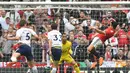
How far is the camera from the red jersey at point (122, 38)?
1537 centimetres

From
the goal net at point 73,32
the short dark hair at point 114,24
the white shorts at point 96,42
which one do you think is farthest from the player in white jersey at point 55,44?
the short dark hair at point 114,24

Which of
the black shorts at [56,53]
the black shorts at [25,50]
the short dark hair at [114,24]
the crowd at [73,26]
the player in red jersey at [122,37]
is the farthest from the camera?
the player in red jersey at [122,37]

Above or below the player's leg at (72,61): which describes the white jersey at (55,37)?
above

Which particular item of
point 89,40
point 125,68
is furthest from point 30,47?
point 125,68

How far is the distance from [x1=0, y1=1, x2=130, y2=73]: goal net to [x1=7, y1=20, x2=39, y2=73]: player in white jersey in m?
0.41

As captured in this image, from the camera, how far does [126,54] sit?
1552 centimetres

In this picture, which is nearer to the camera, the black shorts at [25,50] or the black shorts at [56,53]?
the black shorts at [25,50]

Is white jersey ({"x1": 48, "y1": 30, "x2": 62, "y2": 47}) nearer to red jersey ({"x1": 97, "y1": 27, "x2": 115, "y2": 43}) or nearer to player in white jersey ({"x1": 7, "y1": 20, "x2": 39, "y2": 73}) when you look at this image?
player in white jersey ({"x1": 7, "y1": 20, "x2": 39, "y2": 73})

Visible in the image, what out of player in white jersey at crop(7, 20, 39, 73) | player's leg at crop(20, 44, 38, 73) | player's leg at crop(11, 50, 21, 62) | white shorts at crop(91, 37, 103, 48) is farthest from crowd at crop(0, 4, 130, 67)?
player's leg at crop(11, 50, 21, 62)

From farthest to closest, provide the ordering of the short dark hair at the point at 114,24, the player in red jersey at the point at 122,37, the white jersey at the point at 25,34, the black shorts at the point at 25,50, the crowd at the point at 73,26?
Answer: the player in red jersey at the point at 122,37, the crowd at the point at 73,26, the short dark hair at the point at 114,24, the black shorts at the point at 25,50, the white jersey at the point at 25,34

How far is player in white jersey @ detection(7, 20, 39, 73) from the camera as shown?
14235 millimetres

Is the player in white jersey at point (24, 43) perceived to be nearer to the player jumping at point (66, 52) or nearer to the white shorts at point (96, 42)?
the player jumping at point (66, 52)

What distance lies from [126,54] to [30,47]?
2.97 m

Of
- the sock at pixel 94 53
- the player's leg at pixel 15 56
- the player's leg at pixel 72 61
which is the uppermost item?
the player's leg at pixel 15 56
